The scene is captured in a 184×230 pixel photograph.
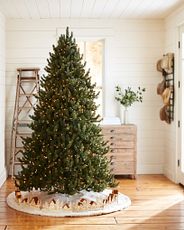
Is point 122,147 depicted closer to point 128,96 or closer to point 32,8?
point 128,96

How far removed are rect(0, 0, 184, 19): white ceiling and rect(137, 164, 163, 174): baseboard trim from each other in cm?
246

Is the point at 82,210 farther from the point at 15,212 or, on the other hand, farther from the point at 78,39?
the point at 78,39

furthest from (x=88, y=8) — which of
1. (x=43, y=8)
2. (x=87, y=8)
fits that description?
(x=43, y=8)

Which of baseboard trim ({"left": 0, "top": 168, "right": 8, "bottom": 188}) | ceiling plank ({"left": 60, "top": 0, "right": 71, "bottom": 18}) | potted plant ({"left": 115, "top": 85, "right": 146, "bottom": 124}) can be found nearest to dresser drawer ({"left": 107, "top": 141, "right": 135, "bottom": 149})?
potted plant ({"left": 115, "top": 85, "right": 146, "bottom": 124})

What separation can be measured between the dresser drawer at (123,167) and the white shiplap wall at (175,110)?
605 mm

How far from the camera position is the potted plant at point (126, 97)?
6747mm

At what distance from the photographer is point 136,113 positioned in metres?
7.04

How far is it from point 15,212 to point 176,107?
2.89 metres

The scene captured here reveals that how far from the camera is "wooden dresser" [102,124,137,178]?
6594 millimetres

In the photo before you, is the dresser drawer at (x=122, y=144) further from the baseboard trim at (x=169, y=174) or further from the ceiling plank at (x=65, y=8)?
the ceiling plank at (x=65, y=8)

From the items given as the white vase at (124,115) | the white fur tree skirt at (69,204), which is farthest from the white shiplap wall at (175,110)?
the white fur tree skirt at (69,204)

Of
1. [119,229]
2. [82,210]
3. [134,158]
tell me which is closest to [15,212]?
[82,210]

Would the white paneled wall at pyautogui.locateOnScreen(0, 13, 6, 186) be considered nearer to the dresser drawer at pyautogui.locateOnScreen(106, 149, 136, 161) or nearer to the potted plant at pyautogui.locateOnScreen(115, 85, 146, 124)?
the dresser drawer at pyautogui.locateOnScreen(106, 149, 136, 161)

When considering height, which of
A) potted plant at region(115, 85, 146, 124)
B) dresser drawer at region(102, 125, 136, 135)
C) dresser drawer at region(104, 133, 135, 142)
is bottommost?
dresser drawer at region(104, 133, 135, 142)
